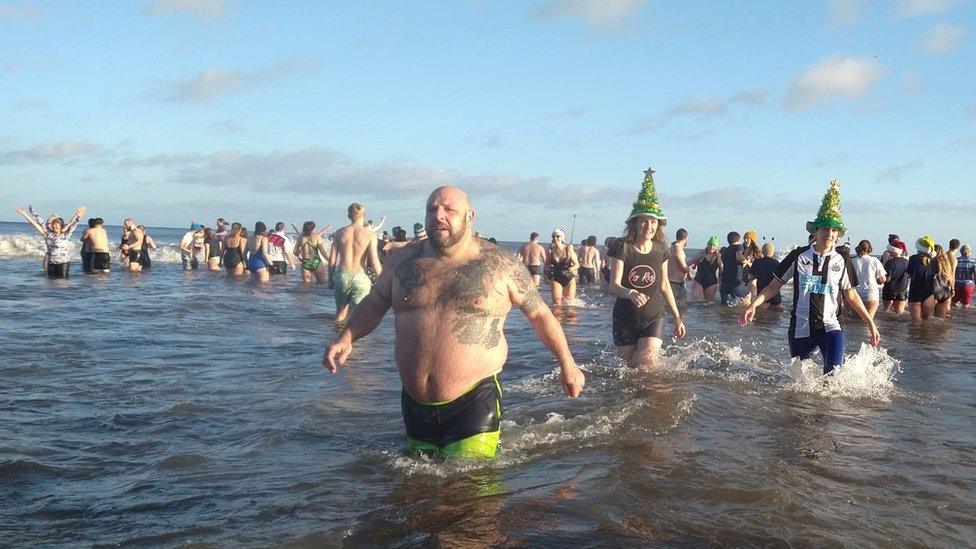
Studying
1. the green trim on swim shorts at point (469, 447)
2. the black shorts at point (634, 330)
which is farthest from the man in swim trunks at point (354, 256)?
the green trim on swim shorts at point (469, 447)

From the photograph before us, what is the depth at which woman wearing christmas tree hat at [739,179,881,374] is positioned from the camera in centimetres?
685

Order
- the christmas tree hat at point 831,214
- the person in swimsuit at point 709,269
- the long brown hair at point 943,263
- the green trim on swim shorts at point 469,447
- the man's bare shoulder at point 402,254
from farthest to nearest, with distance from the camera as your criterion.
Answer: the person in swimsuit at point 709,269 < the long brown hair at point 943,263 < the christmas tree hat at point 831,214 < the man's bare shoulder at point 402,254 < the green trim on swim shorts at point 469,447

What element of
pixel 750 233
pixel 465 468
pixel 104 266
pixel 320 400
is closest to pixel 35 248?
pixel 104 266

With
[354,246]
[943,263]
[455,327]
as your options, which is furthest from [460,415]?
[943,263]

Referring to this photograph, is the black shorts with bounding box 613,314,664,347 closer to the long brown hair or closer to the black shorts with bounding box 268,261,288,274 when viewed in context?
the long brown hair

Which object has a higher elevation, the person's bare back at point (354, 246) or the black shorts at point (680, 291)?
the person's bare back at point (354, 246)

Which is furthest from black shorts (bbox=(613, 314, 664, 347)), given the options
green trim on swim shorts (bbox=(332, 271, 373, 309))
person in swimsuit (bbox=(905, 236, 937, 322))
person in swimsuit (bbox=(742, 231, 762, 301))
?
person in swimsuit (bbox=(905, 236, 937, 322))

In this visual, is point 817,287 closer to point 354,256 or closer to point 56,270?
point 354,256

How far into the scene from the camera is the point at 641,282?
719cm

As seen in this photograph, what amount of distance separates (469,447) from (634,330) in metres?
3.31

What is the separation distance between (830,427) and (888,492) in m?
1.60

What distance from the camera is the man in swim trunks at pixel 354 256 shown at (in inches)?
425

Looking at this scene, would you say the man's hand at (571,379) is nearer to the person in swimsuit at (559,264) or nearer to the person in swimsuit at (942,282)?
the person in swimsuit at (559,264)

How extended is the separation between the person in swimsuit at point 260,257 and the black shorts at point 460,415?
650 inches
